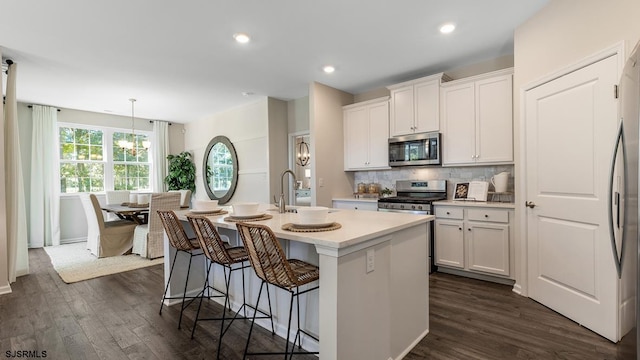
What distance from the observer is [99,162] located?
21.1 ft

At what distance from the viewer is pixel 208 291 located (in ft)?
9.78

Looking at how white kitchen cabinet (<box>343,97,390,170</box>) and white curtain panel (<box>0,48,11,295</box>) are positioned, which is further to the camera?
white kitchen cabinet (<box>343,97,390,170</box>)

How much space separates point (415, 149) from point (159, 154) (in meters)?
5.98

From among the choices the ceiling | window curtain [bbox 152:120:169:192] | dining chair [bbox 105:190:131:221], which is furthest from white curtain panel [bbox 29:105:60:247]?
window curtain [bbox 152:120:169:192]

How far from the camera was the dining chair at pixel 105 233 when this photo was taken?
4602 millimetres

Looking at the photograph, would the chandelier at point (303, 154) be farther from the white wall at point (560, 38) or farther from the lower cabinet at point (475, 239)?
the white wall at point (560, 38)

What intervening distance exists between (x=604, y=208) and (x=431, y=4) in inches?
81.7

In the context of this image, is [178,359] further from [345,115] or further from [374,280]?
[345,115]

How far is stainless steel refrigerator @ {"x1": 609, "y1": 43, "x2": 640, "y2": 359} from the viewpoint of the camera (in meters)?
1.44

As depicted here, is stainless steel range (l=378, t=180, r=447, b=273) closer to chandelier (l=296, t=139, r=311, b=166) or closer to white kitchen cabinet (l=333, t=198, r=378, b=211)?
white kitchen cabinet (l=333, t=198, r=378, b=211)

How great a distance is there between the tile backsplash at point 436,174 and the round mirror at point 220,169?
2.67 m

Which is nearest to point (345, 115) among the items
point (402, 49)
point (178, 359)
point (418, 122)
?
point (418, 122)

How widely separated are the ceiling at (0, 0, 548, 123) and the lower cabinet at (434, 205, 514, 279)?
1.90 m

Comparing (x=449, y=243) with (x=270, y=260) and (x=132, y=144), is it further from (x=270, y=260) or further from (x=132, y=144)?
(x=132, y=144)
